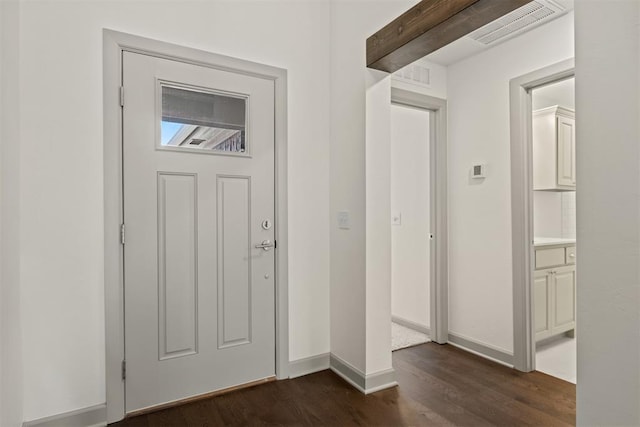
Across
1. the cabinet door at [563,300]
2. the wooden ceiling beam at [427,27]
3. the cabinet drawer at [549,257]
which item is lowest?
the cabinet door at [563,300]

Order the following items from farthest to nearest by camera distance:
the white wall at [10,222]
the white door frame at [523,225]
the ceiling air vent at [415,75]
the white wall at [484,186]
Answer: the ceiling air vent at [415,75], the white wall at [484,186], the white door frame at [523,225], the white wall at [10,222]

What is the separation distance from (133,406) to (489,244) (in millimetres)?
2748

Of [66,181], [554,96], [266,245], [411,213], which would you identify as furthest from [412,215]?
[66,181]

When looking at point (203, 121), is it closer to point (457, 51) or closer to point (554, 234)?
point (457, 51)

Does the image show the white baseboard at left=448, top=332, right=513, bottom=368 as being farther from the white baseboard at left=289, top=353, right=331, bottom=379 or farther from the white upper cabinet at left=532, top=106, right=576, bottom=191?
the white upper cabinet at left=532, top=106, right=576, bottom=191

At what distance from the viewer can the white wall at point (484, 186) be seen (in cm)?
276

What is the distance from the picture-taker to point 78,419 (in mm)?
1896

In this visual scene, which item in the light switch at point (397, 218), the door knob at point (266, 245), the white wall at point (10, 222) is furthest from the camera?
the light switch at point (397, 218)

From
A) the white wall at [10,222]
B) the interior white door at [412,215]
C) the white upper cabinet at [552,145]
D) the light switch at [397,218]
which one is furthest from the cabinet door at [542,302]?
the white wall at [10,222]

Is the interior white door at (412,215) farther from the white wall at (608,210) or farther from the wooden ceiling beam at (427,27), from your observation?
Result: the white wall at (608,210)

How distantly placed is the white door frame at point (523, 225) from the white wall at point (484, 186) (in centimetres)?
8

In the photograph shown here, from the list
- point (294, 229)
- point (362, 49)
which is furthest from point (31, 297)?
point (362, 49)

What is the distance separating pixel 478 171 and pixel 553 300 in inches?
52.0

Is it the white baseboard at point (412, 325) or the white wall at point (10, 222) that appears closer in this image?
the white wall at point (10, 222)
